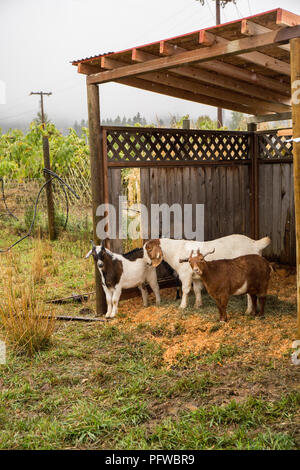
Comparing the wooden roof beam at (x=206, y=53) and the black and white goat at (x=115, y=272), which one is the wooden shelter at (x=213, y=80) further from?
the black and white goat at (x=115, y=272)

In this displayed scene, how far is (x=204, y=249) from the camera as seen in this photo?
654cm

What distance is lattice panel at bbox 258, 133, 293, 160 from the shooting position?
8.45 m

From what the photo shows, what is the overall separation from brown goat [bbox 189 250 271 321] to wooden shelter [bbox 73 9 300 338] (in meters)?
1.41

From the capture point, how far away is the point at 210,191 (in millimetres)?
7898

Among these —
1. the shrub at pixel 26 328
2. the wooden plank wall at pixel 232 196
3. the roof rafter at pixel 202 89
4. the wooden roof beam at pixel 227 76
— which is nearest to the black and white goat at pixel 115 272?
the wooden plank wall at pixel 232 196

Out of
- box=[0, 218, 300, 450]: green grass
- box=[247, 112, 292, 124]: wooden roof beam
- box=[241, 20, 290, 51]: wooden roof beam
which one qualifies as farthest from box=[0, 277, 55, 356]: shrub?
box=[247, 112, 292, 124]: wooden roof beam

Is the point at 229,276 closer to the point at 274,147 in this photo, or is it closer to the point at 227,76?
the point at 227,76

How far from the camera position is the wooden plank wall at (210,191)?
274 inches

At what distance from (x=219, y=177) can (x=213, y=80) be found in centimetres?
213

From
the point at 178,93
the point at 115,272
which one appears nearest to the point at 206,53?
the point at 178,93

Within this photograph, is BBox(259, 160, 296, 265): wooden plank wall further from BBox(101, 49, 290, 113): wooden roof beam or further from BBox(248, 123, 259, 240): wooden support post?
BBox(101, 49, 290, 113): wooden roof beam

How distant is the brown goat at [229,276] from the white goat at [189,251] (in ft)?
2.19

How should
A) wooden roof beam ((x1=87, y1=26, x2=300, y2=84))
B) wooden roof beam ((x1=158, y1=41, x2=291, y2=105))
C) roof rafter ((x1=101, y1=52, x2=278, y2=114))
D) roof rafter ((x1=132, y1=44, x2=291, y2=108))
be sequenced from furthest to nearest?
roof rafter ((x1=101, y1=52, x2=278, y2=114)) < wooden roof beam ((x1=158, y1=41, x2=291, y2=105)) < roof rafter ((x1=132, y1=44, x2=291, y2=108)) < wooden roof beam ((x1=87, y1=26, x2=300, y2=84))

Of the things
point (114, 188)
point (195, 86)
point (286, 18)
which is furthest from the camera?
point (195, 86)
